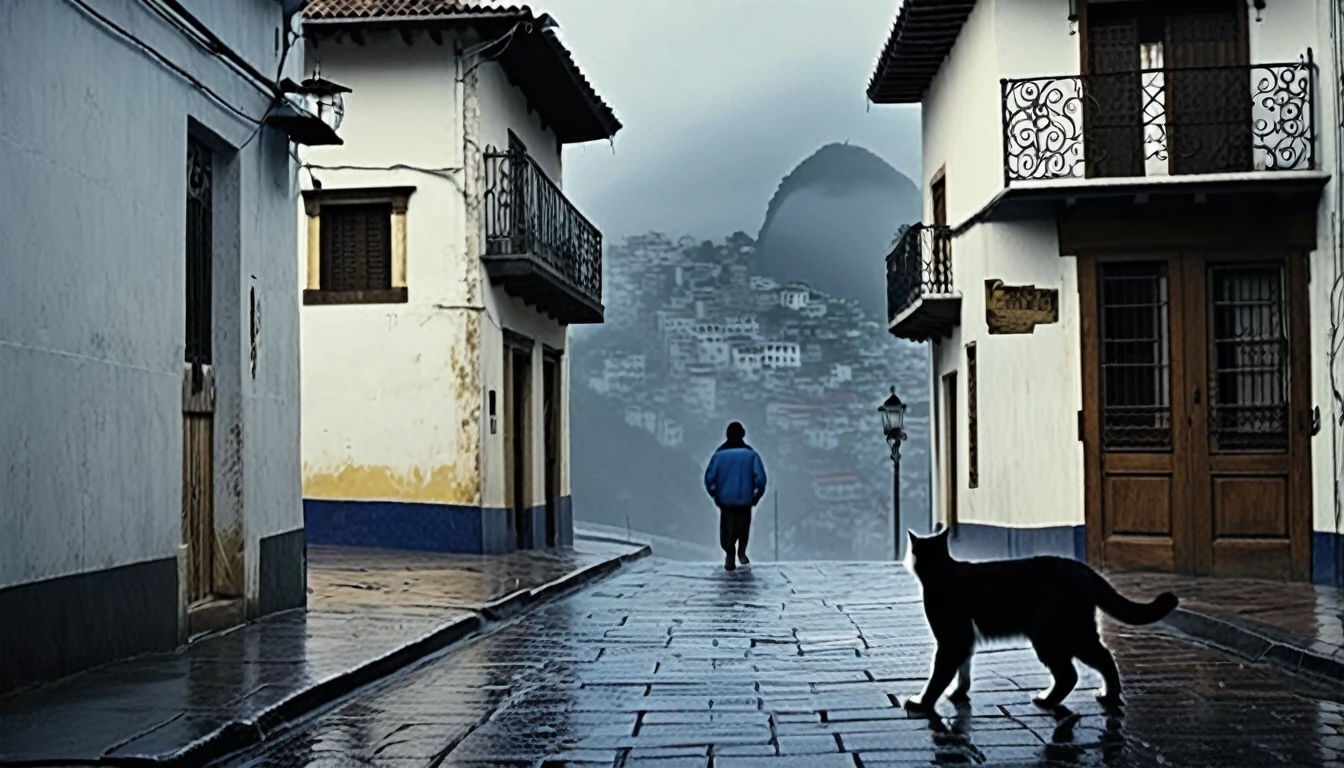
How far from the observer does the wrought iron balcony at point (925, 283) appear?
19078 mm

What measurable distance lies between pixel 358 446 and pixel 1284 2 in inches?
460

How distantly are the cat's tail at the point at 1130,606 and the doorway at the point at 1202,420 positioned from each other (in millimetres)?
8720

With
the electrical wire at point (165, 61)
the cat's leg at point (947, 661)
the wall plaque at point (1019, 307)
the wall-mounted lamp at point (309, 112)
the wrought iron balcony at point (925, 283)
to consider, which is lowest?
the cat's leg at point (947, 661)

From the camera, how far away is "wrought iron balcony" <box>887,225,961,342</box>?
62.6 ft

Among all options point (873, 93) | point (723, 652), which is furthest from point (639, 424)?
point (723, 652)

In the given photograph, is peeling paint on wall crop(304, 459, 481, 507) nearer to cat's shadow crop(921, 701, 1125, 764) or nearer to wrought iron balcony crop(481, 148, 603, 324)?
wrought iron balcony crop(481, 148, 603, 324)

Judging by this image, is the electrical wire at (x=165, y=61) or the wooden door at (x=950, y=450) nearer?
the electrical wire at (x=165, y=61)

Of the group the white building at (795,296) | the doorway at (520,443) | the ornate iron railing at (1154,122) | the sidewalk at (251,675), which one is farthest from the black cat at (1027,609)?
the white building at (795,296)

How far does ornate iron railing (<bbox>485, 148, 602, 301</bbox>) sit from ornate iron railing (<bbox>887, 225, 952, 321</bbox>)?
4.68m

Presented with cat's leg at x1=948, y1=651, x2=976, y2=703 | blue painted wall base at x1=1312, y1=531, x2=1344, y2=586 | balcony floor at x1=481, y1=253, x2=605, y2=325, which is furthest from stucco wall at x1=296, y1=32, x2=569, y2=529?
cat's leg at x1=948, y1=651, x2=976, y2=703

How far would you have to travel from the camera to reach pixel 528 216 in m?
20.1

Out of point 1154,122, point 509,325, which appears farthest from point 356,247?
point 1154,122

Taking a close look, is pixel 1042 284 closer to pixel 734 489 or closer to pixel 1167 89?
pixel 1167 89

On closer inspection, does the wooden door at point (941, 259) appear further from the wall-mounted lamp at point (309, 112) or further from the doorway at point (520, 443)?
the wall-mounted lamp at point (309, 112)
